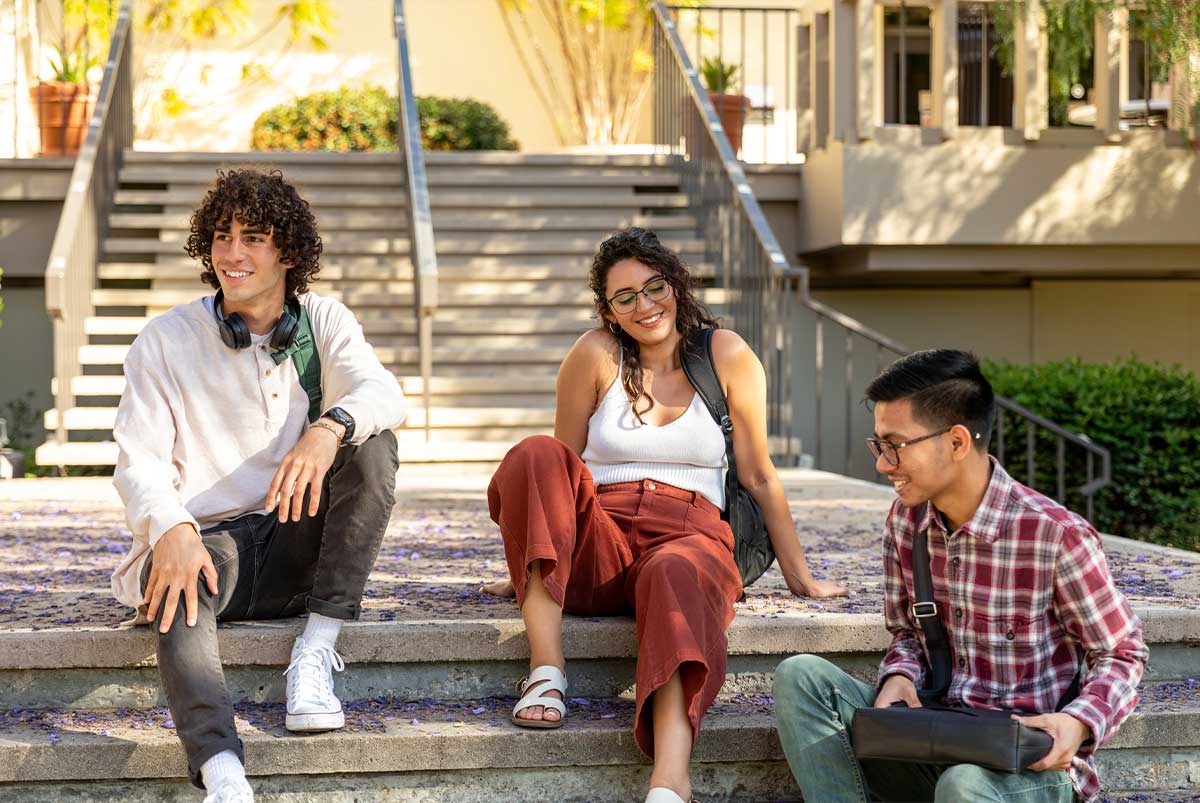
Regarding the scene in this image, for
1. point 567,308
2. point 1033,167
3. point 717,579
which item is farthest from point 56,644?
point 1033,167

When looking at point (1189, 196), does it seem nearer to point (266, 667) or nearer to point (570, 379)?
point (570, 379)

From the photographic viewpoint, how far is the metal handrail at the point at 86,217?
698cm

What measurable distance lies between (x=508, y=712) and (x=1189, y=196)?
7040 millimetres

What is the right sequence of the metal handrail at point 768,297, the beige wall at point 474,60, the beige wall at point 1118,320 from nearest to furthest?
1. the metal handrail at point 768,297
2. the beige wall at point 1118,320
3. the beige wall at point 474,60

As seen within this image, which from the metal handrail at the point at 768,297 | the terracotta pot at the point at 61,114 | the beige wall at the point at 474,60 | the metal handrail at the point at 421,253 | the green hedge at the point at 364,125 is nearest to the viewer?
the metal handrail at the point at 421,253

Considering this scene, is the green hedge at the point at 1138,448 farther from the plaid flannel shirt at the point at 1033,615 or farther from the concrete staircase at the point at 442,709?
the plaid flannel shirt at the point at 1033,615

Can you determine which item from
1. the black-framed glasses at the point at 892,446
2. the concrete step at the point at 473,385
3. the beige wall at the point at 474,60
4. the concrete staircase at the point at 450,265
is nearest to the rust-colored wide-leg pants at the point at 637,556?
the black-framed glasses at the point at 892,446

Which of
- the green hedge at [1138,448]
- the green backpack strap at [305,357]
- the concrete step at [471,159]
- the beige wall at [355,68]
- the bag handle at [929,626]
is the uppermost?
the beige wall at [355,68]

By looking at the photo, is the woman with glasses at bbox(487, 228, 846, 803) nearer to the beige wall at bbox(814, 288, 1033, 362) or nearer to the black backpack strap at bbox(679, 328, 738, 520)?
the black backpack strap at bbox(679, 328, 738, 520)

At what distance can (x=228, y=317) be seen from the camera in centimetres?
313

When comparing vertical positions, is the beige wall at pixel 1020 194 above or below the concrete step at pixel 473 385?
above

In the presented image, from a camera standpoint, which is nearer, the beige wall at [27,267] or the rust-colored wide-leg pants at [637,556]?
the rust-colored wide-leg pants at [637,556]

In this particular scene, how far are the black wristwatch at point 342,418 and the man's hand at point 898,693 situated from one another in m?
1.22

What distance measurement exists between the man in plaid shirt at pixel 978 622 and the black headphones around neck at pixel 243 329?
1.32m
